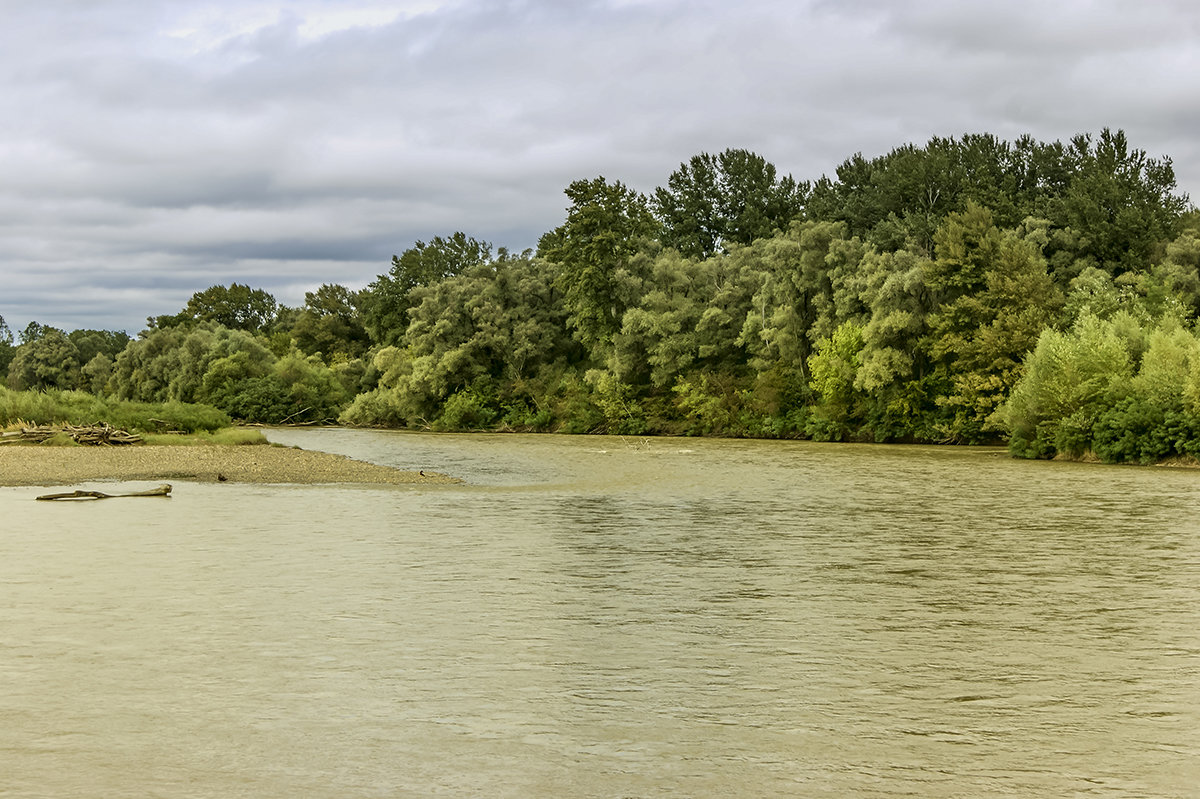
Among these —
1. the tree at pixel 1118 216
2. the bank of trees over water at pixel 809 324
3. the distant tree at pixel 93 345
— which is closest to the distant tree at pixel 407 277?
the bank of trees over water at pixel 809 324

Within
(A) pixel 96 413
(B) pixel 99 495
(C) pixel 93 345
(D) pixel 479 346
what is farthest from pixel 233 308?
(B) pixel 99 495

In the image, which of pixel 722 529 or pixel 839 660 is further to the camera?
pixel 722 529

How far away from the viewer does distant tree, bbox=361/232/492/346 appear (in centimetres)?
11875

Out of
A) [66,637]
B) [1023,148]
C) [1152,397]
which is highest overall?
[1023,148]

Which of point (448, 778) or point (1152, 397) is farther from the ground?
point (1152, 397)

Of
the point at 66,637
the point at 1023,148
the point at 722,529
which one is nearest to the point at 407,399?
the point at 1023,148

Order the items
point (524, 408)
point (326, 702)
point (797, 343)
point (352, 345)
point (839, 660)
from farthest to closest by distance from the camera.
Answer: point (352, 345) → point (524, 408) → point (797, 343) → point (839, 660) → point (326, 702)

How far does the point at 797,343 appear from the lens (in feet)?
247

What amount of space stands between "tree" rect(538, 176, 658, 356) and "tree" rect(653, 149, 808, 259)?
15502mm

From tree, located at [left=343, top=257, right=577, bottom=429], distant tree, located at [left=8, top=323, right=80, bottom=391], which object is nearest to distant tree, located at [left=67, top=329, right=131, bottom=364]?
distant tree, located at [left=8, top=323, right=80, bottom=391]

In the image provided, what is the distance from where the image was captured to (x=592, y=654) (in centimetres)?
1407

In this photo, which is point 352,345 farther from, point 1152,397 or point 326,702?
point 326,702

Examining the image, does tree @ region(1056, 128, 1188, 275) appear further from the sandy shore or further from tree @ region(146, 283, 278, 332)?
tree @ region(146, 283, 278, 332)

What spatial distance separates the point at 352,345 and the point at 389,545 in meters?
116
